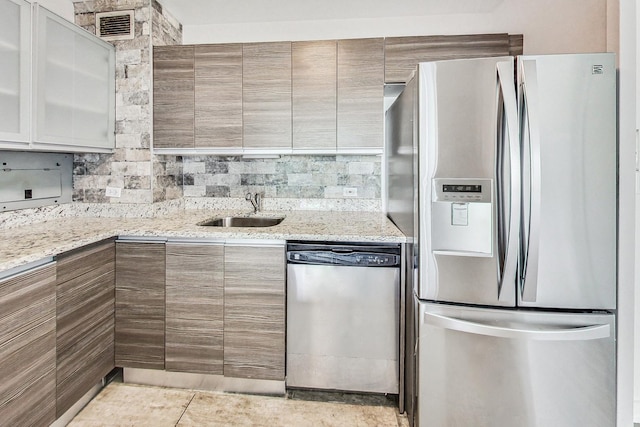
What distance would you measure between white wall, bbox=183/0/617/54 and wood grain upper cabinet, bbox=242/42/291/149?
1.51ft

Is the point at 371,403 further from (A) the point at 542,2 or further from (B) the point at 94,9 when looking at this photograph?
(B) the point at 94,9

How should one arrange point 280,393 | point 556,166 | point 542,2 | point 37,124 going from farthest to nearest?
1. point 542,2
2. point 280,393
3. point 37,124
4. point 556,166

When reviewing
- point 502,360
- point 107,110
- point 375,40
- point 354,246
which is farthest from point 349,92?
point 502,360

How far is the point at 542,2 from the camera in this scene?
2244mm

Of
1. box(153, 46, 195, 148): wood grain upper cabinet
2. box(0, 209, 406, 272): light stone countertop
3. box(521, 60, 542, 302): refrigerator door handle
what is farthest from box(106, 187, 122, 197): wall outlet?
box(521, 60, 542, 302): refrigerator door handle

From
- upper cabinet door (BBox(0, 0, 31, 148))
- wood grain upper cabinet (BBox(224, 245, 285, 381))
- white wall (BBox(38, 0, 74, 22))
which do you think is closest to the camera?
upper cabinet door (BBox(0, 0, 31, 148))

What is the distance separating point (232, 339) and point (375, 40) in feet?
7.11

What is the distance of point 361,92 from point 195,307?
1783mm

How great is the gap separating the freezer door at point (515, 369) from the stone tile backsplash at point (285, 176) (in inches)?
56.9

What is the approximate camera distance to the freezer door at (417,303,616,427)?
1449mm

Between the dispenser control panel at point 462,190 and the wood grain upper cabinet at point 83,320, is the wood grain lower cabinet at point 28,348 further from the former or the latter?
the dispenser control panel at point 462,190

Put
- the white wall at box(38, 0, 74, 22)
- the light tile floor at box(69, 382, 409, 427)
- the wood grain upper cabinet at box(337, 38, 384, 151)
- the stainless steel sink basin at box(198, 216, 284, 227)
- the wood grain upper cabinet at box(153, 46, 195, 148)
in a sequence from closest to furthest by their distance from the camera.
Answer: the light tile floor at box(69, 382, 409, 427), the white wall at box(38, 0, 74, 22), the wood grain upper cabinet at box(337, 38, 384, 151), the wood grain upper cabinet at box(153, 46, 195, 148), the stainless steel sink basin at box(198, 216, 284, 227)

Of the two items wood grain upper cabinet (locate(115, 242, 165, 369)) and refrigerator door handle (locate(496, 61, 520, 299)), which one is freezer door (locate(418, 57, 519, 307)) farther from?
wood grain upper cabinet (locate(115, 242, 165, 369))

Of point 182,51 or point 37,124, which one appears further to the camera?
point 182,51
